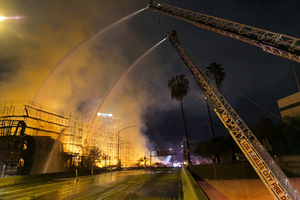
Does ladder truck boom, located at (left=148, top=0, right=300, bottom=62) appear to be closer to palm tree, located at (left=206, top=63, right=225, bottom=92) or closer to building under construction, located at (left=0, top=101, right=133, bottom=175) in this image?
palm tree, located at (left=206, top=63, right=225, bottom=92)

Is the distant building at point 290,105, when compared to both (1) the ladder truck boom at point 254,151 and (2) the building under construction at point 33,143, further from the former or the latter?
(2) the building under construction at point 33,143

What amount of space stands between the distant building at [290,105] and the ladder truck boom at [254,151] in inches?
1869

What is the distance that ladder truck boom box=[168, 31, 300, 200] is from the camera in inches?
448

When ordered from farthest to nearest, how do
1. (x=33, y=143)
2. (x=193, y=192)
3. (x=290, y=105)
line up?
(x=290, y=105)
(x=33, y=143)
(x=193, y=192)

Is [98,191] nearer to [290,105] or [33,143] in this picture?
[33,143]

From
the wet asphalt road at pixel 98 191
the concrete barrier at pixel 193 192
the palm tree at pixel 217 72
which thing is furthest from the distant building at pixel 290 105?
the concrete barrier at pixel 193 192

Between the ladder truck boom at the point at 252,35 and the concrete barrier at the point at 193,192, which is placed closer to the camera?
the concrete barrier at the point at 193,192

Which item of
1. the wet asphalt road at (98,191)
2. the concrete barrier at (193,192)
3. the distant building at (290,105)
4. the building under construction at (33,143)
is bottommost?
the wet asphalt road at (98,191)

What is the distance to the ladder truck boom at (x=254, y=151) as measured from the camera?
11367mm

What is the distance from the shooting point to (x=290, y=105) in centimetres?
5547

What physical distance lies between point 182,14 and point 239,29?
304 inches

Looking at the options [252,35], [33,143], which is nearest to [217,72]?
[252,35]

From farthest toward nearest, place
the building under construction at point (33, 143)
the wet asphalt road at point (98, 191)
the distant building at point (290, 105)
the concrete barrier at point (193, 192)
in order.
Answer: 1. the distant building at point (290, 105)
2. the building under construction at point (33, 143)
3. the wet asphalt road at point (98, 191)
4. the concrete barrier at point (193, 192)

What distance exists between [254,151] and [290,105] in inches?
2207
